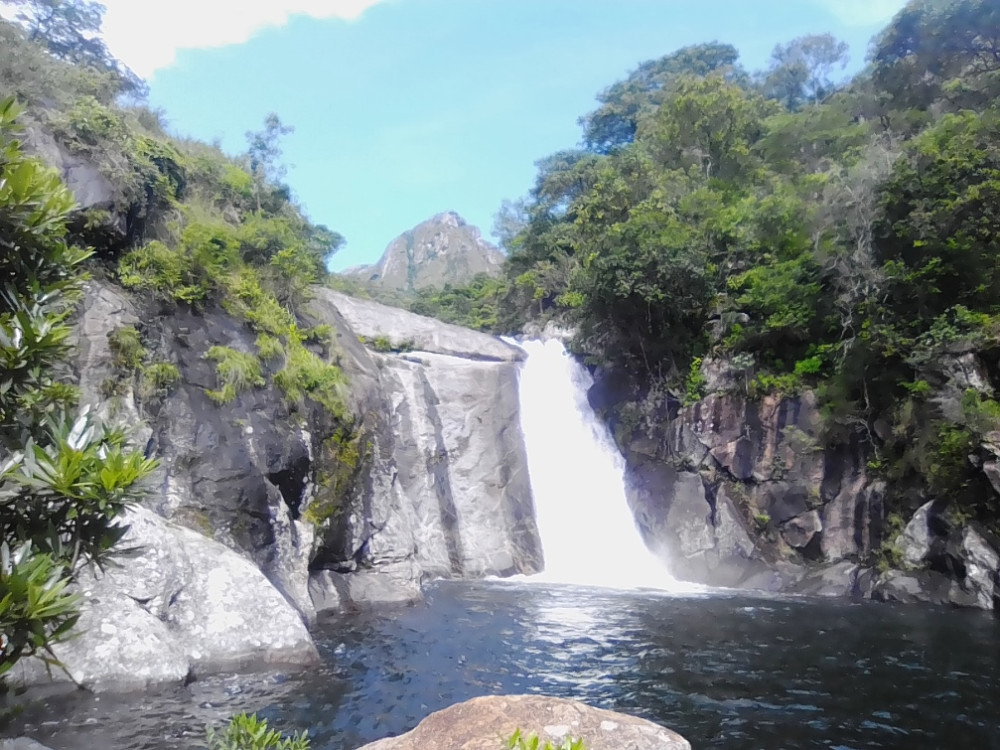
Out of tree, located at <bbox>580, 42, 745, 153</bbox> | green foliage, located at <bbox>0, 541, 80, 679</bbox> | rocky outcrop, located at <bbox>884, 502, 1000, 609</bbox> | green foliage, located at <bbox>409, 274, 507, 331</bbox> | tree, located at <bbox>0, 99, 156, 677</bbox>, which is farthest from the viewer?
tree, located at <bbox>580, 42, 745, 153</bbox>

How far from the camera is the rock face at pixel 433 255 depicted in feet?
259

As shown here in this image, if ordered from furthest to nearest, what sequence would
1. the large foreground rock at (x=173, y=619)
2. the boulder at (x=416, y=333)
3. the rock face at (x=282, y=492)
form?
1. the boulder at (x=416, y=333)
2. the rock face at (x=282, y=492)
3. the large foreground rock at (x=173, y=619)

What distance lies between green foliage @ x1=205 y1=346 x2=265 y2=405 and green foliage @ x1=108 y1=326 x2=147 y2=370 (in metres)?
1.28

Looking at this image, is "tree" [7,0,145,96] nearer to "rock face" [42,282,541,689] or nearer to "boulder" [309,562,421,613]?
"rock face" [42,282,541,689]

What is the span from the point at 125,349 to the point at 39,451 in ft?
30.4

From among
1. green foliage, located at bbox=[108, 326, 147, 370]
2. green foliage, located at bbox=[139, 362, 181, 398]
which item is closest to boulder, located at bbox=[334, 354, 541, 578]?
green foliage, located at bbox=[139, 362, 181, 398]

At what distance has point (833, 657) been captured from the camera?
32.2 feet

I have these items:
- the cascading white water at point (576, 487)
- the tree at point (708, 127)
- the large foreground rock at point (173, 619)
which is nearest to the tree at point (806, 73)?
the tree at point (708, 127)

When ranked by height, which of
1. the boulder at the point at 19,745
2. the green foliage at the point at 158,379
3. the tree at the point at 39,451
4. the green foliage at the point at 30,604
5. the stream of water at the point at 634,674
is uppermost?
the green foliage at the point at 158,379

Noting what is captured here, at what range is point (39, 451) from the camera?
3.44m

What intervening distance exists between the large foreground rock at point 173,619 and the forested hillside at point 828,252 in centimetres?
1320

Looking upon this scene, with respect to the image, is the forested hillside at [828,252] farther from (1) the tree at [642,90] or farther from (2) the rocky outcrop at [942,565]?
(1) the tree at [642,90]

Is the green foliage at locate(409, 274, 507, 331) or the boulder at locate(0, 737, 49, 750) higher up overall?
the green foliage at locate(409, 274, 507, 331)

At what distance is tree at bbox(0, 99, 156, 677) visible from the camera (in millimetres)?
3205
